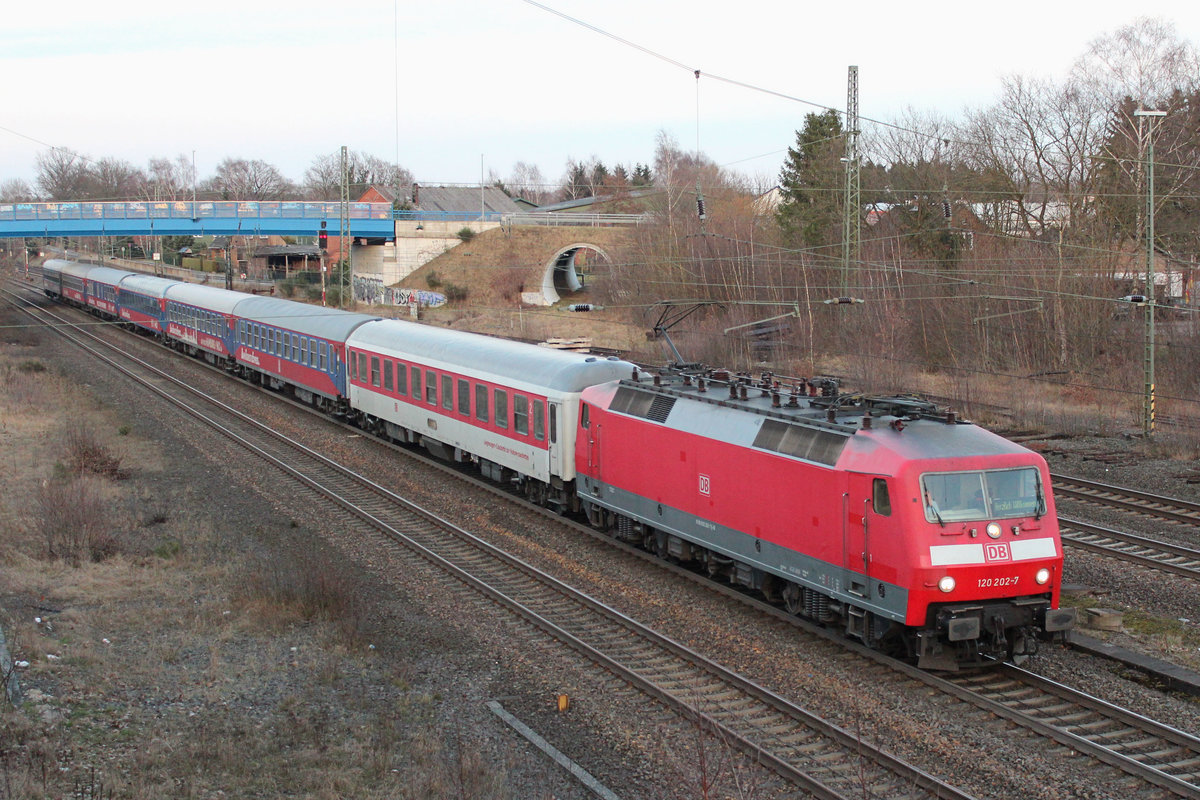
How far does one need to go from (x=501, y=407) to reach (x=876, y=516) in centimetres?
1101

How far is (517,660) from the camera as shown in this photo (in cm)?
1272

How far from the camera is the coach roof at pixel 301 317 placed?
101 ft

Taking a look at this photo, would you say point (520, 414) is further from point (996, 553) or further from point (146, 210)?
point (146, 210)

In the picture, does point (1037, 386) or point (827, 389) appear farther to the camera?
point (1037, 386)

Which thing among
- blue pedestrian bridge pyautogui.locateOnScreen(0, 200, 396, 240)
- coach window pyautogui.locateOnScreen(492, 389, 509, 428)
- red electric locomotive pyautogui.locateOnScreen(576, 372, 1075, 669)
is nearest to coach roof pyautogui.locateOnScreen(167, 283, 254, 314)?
blue pedestrian bridge pyautogui.locateOnScreen(0, 200, 396, 240)

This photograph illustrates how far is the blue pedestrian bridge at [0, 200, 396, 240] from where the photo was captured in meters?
64.7

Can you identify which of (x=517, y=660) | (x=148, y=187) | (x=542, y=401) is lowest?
(x=517, y=660)

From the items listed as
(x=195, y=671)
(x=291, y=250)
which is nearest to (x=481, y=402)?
(x=195, y=671)

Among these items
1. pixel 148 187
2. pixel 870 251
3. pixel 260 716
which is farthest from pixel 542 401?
pixel 148 187

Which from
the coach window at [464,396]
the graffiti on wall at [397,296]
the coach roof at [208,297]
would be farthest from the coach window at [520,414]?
the graffiti on wall at [397,296]

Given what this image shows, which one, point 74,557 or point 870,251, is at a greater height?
point 870,251

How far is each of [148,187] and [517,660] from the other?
14903 centimetres

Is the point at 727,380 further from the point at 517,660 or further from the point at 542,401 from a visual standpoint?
the point at 517,660

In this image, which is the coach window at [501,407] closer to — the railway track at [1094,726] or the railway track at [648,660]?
the railway track at [648,660]
